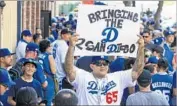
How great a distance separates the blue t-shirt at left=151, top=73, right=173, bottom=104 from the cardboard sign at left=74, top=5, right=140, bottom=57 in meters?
0.71

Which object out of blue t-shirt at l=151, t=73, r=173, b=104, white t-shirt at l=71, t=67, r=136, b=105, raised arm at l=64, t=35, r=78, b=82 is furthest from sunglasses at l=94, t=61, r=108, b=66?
blue t-shirt at l=151, t=73, r=173, b=104

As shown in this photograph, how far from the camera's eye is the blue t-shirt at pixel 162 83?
7.70m

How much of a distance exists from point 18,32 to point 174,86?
9266 millimetres

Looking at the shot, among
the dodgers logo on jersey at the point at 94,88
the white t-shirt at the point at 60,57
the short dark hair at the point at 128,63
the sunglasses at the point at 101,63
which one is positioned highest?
the sunglasses at the point at 101,63

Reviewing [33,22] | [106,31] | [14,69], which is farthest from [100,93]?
[33,22]

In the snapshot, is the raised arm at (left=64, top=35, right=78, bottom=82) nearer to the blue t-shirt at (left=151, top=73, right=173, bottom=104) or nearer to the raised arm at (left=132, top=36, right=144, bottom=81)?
the raised arm at (left=132, top=36, right=144, bottom=81)

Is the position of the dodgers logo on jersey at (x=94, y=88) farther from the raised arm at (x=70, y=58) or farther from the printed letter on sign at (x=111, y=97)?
the raised arm at (x=70, y=58)

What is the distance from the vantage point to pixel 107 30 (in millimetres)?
7195

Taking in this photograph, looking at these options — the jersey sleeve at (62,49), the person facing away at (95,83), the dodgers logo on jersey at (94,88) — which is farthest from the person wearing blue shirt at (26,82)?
the jersey sleeve at (62,49)

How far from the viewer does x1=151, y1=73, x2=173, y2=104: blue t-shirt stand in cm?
770

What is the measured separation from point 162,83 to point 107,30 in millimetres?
1237

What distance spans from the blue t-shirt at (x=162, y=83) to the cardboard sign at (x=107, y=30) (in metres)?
0.71

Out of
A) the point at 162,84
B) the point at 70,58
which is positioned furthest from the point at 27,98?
the point at 162,84

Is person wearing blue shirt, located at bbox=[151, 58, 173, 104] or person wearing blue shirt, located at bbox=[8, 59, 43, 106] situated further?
person wearing blue shirt, located at bbox=[151, 58, 173, 104]
